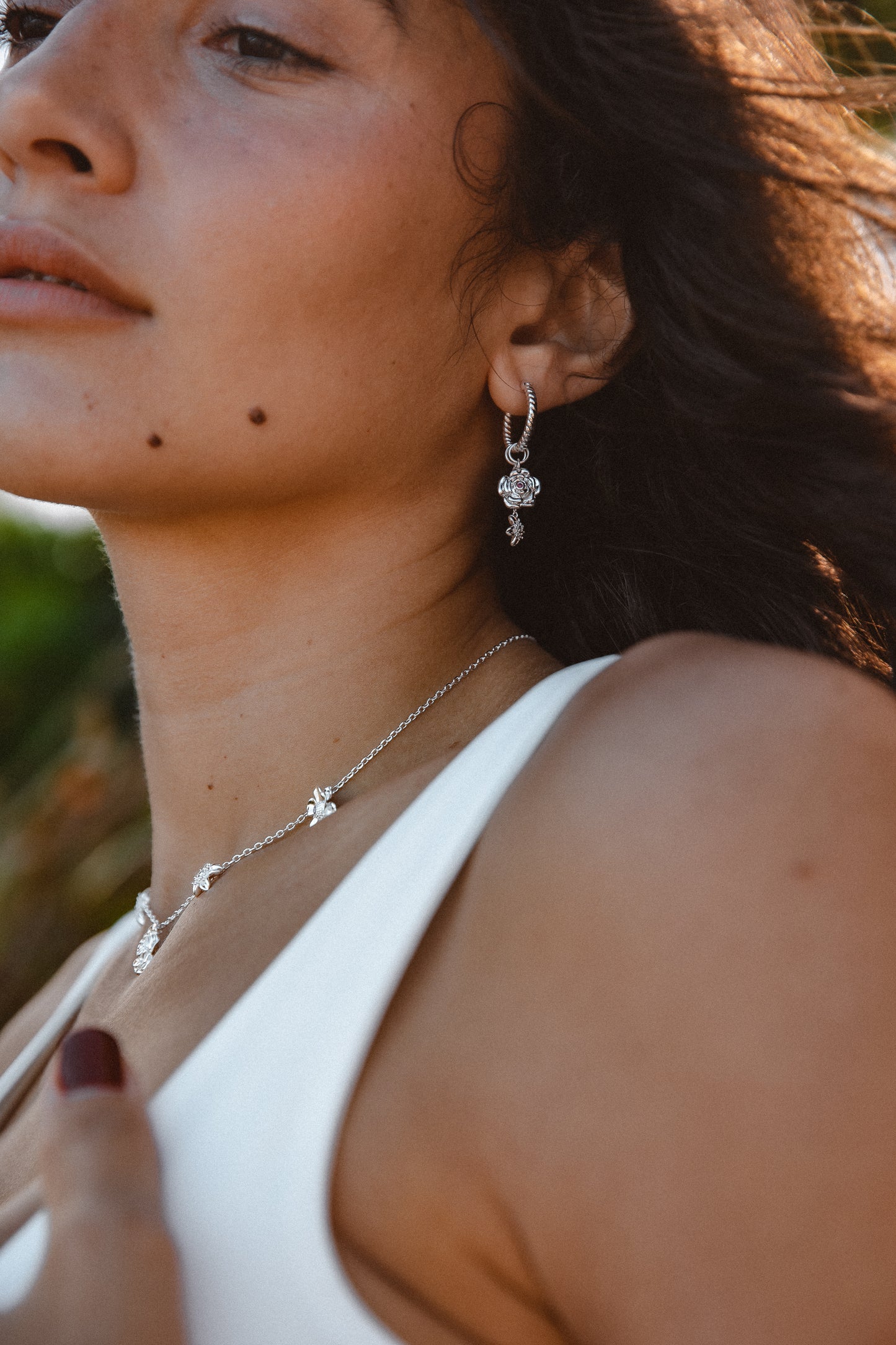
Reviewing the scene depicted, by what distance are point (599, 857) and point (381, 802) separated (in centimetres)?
55

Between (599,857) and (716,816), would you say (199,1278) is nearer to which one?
(599,857)

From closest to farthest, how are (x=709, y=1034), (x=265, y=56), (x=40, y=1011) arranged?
1. (x=709, y=1034)
2. (x=265, y=56)
3. (x=40, y=1011)

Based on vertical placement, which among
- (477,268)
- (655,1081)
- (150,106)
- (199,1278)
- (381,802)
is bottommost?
(199,1278)

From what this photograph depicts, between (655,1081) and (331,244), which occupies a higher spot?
(331,244)

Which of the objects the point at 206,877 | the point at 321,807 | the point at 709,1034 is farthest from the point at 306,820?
the point at 709,1034

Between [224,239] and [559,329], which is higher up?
[224,239]

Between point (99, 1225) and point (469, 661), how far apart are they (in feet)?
3.43

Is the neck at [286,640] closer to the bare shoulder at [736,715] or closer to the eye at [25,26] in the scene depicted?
the bare shoulder at [736,715]

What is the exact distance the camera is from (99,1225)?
1.25 meters

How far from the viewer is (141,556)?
2.04 m

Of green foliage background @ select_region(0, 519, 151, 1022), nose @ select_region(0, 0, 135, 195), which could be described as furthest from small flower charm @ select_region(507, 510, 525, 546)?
green foliage background @ select_region(0, 519, 151, 1022)

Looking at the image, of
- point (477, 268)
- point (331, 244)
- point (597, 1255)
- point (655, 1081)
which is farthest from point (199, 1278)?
point (477, 268)

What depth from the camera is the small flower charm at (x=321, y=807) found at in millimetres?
1917

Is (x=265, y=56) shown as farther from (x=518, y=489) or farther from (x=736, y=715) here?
(x=736, y=715)
